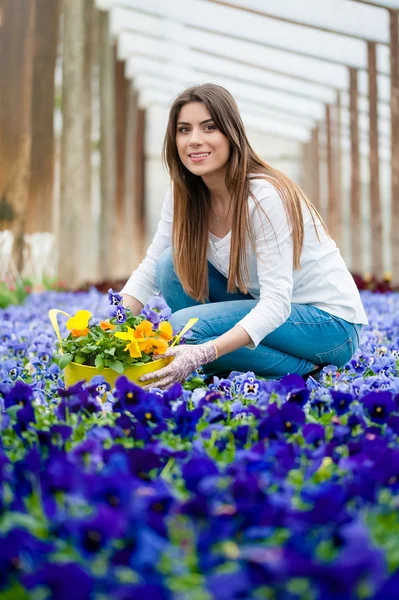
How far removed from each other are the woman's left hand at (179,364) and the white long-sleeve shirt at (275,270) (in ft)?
0.55

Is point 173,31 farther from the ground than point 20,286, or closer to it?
farther from the ground

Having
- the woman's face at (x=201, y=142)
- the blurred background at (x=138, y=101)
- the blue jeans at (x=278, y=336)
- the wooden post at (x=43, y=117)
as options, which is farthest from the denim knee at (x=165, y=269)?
the wooden post at (x=43, y=117)

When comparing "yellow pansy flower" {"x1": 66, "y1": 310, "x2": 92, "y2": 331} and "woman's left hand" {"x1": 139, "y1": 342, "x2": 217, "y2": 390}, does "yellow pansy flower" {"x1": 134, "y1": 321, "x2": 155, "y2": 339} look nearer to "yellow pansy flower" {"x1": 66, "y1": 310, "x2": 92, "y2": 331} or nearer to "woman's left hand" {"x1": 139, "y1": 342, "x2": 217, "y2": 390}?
"woman's left hand" {"x1": 139, "y1": 342, "x2": 217, "y2": 390}

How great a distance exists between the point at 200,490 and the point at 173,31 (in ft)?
36.9

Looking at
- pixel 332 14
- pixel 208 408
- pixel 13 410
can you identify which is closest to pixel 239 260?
pixel 208 408

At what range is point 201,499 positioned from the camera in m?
1.09

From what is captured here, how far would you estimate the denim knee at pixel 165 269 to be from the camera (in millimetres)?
2965

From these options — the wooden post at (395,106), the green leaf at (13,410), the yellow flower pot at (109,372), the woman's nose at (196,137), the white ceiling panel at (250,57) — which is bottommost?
the yellow flower pot at (109,372)

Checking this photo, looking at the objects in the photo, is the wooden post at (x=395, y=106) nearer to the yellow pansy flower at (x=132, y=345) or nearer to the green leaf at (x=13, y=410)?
the yellow pansy flower at (x=132, y=345)

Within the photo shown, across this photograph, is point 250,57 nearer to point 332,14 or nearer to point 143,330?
point 332,14

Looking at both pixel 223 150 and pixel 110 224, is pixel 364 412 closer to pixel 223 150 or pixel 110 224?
pixel 223 150

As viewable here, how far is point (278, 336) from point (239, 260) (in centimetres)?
31

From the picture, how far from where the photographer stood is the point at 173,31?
11.6 meters

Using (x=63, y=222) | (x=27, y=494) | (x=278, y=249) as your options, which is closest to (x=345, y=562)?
(x=27, y=494)
